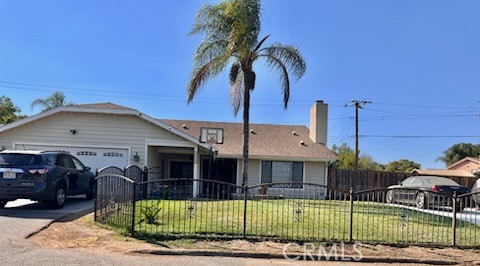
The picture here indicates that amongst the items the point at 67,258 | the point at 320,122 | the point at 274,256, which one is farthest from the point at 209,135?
the point at 67,258

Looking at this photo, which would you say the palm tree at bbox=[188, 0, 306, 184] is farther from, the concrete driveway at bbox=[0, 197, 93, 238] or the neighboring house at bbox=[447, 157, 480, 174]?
the neighboring house at bbox=[447, 157, 480, 174]

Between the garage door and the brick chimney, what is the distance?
11788mm

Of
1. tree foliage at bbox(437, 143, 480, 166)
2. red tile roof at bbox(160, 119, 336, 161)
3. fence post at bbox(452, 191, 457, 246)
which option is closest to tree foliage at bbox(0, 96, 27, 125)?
→ red tile roof at bbox(160, 119, 336, 161)

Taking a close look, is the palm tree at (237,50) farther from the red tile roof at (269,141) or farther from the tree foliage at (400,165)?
the tree foliage at (400,165)

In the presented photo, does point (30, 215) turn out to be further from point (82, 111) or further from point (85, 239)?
point (82, 111)

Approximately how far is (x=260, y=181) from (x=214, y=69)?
8921 mm

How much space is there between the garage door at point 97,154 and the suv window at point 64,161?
221 inches

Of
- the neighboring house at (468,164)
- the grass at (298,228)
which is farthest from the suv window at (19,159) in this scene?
the neighboring house at (468,164)

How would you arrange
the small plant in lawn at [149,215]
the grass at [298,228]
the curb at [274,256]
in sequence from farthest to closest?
the small plant in lawn at [149,215] → the grass at [298,228] → the curb at [274,256]

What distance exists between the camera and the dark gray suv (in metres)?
11.1

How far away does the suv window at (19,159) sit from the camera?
11320mm

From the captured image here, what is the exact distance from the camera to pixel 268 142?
25531mm

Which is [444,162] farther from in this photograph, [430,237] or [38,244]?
[38,244]

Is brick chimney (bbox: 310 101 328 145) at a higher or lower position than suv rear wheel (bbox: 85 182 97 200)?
higher
